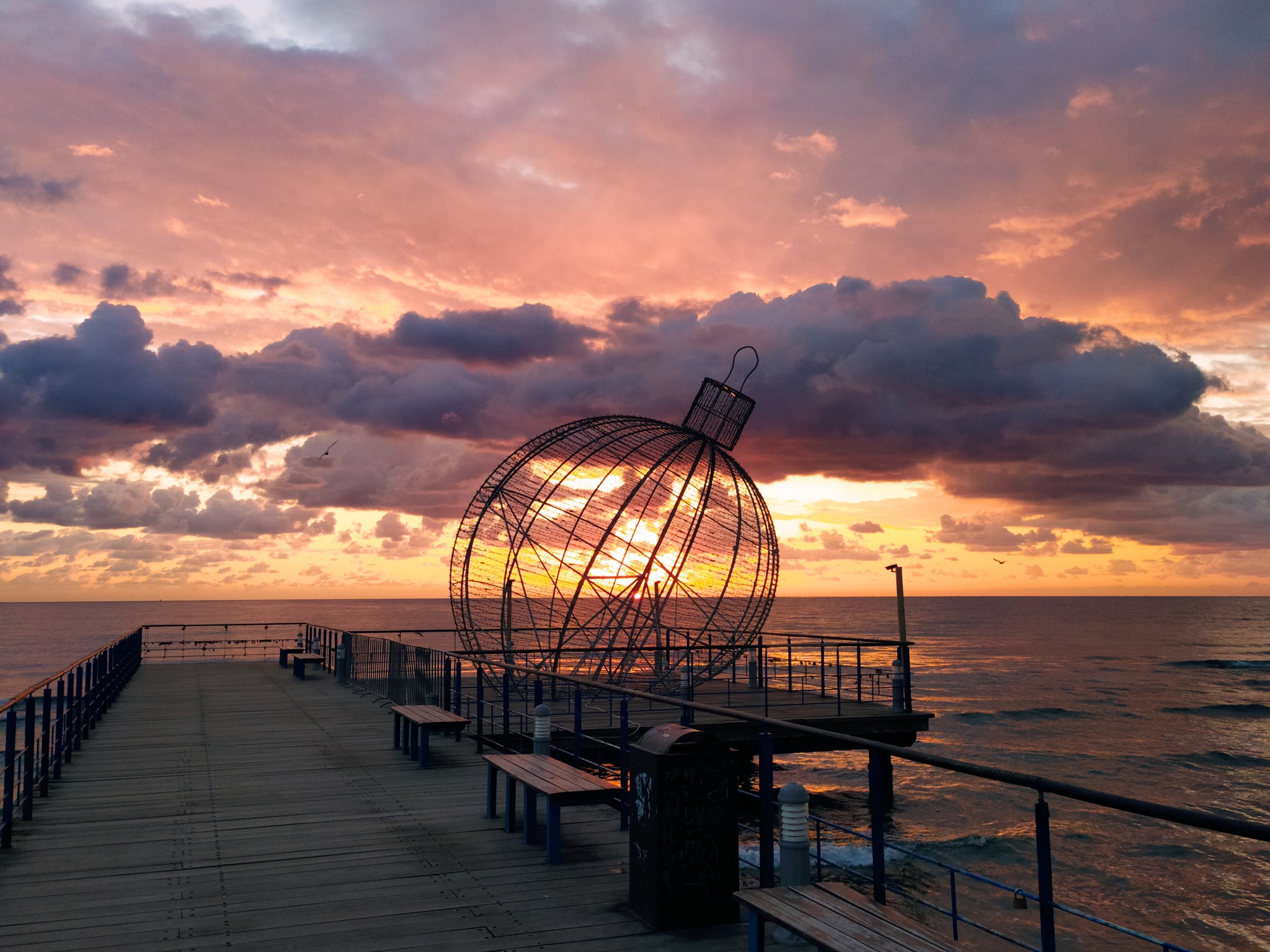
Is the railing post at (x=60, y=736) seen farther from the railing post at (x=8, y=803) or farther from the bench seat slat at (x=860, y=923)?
the bench seat slat at (x=860, y=923)

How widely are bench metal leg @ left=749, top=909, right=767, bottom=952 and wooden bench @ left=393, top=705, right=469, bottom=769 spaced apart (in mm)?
7173

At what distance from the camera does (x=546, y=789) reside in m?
7.00

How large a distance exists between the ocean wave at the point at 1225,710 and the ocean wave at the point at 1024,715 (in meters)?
5.58

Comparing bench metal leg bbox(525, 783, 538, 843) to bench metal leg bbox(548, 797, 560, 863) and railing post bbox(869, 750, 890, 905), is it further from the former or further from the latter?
railing post bbox(869, 750, 890, 905)

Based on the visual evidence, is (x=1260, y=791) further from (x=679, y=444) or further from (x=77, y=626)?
(x=77, y=626)

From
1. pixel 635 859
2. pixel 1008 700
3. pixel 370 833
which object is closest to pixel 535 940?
pixel 635 859

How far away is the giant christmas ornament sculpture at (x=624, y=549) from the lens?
60.3ft

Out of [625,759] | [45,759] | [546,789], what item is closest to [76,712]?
[45,759]

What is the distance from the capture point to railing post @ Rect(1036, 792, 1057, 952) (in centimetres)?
389

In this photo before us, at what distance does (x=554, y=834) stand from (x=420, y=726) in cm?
475

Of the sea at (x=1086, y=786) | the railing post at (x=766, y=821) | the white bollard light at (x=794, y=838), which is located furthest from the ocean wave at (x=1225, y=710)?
the white bollard light at (x=794, y=838)

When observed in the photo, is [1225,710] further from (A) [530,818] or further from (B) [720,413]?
(A) [530,818]

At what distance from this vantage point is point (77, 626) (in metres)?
150

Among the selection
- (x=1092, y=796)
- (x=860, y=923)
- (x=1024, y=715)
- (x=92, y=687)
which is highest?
(x=1092, y=796)
